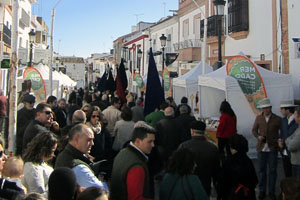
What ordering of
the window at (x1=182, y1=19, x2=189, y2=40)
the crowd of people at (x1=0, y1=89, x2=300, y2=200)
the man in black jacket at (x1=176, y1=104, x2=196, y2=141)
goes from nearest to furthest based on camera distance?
the crowd of people at (x1=0, y1=89, x2=300, y2=200), the man in black jacket at (x1=176, y1=104, x2=196, y2=141), the window at (x1=182, y1=19, x2=189, y2=40)

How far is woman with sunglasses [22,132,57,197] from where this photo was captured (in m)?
2.93

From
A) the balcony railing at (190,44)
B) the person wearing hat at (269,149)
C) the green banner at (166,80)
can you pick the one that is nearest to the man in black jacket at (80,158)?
the person wearing hat at (269,149)

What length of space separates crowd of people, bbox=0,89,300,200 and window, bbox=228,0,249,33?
8.65 meters

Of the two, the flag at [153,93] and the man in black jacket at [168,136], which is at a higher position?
the flag at [153,93]

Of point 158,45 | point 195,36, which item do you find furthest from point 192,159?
point 158,45

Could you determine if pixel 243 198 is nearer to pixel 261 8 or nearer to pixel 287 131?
pixel 287 131

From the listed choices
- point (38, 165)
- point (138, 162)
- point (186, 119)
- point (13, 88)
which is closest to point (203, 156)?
point (138, 162)

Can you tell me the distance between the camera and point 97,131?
5332mm

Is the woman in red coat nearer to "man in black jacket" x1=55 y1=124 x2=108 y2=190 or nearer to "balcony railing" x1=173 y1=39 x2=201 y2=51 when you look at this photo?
"man in black jacket" x1=55 y1=124 x2=108 y2=190

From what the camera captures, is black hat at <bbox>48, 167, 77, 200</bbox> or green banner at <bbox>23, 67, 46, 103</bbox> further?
green banner at <bbox>23, 67, 46, 103</bbox>

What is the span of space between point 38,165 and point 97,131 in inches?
88.9

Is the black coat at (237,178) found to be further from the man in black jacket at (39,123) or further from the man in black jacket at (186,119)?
the man in black jacket at (39,123)

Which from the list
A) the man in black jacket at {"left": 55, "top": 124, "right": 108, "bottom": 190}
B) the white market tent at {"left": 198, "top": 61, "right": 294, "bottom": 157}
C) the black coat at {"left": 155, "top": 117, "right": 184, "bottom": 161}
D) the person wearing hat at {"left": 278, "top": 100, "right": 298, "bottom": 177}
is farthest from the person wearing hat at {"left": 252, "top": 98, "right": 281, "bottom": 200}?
the man in black jacket at {"left": 55, "top": 124, "right": 108, "bottom": 190}

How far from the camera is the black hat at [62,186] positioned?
2.13 meters
